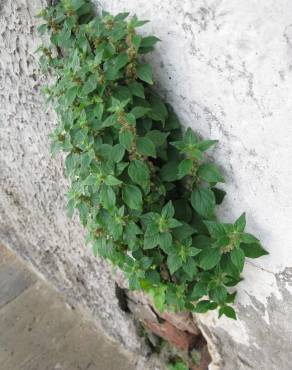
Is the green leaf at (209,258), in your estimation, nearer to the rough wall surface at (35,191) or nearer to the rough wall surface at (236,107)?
the rough wall surface at (236,107)

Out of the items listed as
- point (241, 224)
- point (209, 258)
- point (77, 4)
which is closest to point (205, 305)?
point (209, 258)

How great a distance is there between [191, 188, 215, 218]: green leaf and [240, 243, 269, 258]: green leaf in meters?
0.14

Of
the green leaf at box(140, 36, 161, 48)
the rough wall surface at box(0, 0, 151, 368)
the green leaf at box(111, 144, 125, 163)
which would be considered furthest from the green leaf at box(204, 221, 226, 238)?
the rough wall surface at box(0, 0, 151, 368)

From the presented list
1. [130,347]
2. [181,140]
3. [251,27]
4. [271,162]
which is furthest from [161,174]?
[130,347]

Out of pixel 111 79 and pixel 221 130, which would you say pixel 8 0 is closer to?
pixel 111 79

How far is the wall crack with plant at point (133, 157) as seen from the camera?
51.1 inches

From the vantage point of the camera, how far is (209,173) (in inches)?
52.2

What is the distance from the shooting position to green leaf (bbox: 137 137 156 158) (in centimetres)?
129

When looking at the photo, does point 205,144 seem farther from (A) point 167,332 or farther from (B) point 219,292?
(A) point 167,332

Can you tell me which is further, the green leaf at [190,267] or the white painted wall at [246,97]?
the green leaf at [190,267]

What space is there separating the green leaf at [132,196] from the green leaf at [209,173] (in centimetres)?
19

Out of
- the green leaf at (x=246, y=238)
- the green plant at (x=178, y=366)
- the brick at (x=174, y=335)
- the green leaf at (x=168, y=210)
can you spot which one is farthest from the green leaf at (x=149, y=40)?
the green plant at (x=178, y=366)

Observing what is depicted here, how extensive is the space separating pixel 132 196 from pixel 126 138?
198 mm

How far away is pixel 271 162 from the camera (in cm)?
121
